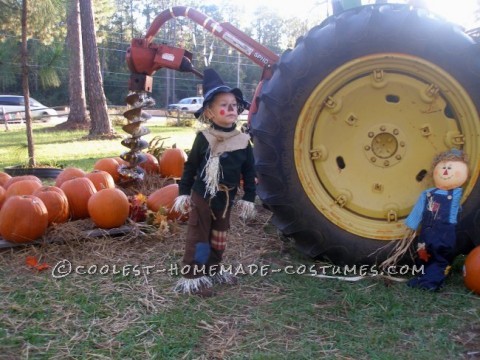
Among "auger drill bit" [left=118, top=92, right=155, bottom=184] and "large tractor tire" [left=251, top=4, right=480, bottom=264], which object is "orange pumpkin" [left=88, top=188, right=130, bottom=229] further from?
"large tractor tire" [left=251, top=4, right=480, bottom=264]

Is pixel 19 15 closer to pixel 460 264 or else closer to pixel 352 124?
pixel 352 124

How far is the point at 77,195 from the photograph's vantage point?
172 inches

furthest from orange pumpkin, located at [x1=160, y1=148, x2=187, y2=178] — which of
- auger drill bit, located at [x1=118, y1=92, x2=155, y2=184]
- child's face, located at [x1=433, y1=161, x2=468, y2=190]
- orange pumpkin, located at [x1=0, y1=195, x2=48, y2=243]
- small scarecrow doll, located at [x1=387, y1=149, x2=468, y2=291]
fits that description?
child's face, located at [x1=433, y1=161, x2=468, y2=190]

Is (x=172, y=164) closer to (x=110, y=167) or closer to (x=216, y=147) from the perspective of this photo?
(x=110, y=167)

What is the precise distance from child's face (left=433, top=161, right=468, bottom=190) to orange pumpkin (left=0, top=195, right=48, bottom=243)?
2932 millimetres

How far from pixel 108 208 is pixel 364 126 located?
2154 millimetres

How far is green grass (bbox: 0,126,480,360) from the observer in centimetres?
244

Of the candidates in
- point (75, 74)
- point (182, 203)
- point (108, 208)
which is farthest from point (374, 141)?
point (75, 74)

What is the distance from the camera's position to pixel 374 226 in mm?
3334

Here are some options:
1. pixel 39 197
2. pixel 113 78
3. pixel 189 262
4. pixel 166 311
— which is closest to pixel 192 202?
pixel 189 262

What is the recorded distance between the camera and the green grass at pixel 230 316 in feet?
8.01

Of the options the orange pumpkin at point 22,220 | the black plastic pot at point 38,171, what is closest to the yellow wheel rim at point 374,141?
the orange pumpkin at point 22,220

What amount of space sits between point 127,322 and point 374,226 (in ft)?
5.65

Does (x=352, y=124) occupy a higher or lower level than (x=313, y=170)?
higher
